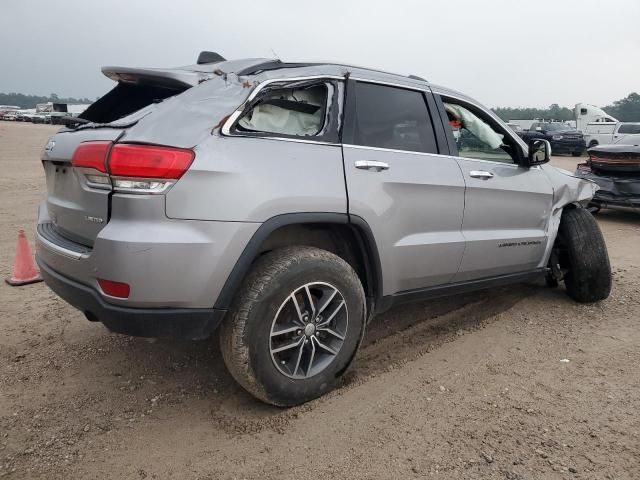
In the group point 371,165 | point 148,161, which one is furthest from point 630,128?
point 148,161

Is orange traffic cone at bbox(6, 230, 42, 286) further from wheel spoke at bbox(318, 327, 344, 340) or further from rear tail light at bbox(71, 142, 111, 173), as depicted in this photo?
wheel spoke at bbox(318, 327, 344, 340)

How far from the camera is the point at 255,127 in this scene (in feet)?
8.73

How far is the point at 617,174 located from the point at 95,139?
8.62 m

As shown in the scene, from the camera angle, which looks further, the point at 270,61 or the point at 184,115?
the point at 270,61

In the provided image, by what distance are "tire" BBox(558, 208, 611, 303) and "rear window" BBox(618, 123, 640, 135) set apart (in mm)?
22782

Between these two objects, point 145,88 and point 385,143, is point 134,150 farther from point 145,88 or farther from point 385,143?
point 385,143

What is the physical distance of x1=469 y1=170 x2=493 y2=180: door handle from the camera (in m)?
3.54

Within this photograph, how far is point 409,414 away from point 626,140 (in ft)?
30.3

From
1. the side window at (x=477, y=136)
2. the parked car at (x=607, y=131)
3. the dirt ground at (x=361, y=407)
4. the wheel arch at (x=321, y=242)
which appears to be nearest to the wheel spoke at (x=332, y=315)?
the wheel arch at (x=321, y=242)

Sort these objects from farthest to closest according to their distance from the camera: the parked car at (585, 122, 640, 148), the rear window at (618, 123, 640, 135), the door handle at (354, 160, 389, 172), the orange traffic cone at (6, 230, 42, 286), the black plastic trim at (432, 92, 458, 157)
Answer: the parked car at (585, 122, 640, 148) < the rear window at (618, 123, 640, 135) < the orange traffic cone at (6, 230, 42, 286) < the black plastic trim at (432, 92, 458, 157) < the door handle at (354, 160, 389, 172)

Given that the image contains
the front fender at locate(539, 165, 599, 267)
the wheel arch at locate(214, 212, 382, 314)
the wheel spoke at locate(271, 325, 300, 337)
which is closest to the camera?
the wheel arch at locate(214, 212, 382, 314)

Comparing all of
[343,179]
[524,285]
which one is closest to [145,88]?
[343,179]

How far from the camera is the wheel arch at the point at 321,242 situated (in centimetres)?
245

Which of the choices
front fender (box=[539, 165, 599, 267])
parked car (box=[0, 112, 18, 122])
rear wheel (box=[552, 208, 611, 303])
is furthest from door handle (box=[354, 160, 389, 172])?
parked car (box=[0, 112, 18, 122])
